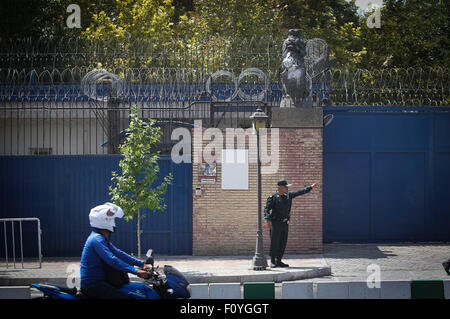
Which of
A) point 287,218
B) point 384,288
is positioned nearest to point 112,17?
point 287,218

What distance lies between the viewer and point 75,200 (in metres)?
16.4

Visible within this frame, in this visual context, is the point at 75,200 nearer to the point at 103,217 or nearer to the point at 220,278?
the point at 220,278

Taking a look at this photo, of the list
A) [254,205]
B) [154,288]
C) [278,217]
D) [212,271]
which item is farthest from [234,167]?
[154,288]

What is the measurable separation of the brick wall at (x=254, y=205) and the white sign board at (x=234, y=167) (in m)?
0.12

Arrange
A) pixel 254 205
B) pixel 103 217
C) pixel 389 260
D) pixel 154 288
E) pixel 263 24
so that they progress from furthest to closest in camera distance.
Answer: pixel 263 24 → pixel 254 205 → pixel 389 260 → pixel 103 217 → pixel 154 288

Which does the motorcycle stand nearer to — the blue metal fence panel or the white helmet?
the white helmet

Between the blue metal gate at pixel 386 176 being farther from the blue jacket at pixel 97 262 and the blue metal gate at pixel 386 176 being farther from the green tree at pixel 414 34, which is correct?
the green tree at pixel 414 34

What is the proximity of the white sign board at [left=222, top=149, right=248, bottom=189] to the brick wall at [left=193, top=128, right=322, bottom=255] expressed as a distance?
12cm

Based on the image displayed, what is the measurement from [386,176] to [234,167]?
4369mm

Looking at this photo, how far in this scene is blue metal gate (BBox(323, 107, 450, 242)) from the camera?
17688 millimetres

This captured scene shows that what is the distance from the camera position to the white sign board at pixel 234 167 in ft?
53.3

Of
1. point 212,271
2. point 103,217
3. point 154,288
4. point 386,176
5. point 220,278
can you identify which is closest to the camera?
point 154,288

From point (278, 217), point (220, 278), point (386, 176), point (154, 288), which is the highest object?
point (386, 176)
